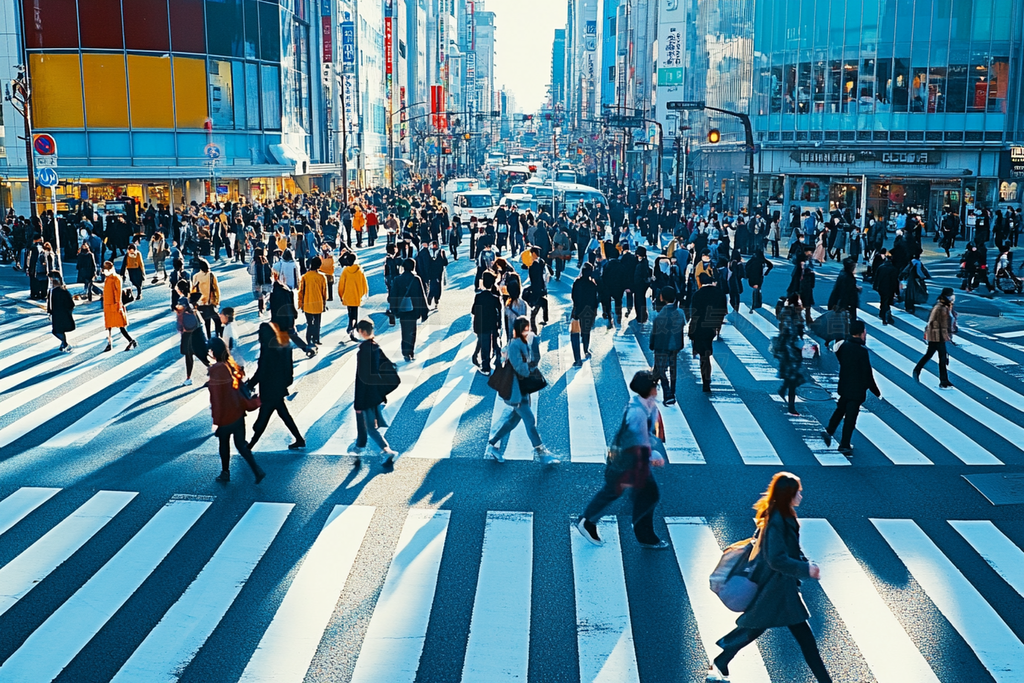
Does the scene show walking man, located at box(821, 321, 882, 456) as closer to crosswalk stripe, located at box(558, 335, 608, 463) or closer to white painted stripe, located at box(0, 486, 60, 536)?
crosswalk stripe, located at box(558, 335, 608, 463)

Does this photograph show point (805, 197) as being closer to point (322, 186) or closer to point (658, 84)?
point (322, 186)

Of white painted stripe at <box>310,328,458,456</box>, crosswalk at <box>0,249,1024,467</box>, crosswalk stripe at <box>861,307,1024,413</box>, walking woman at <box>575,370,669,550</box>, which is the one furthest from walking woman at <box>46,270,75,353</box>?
crosswalk stripe at <box>861,307,1024,413</box>

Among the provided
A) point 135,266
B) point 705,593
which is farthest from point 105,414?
point 135,266

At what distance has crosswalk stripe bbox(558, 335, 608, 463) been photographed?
11812 mm

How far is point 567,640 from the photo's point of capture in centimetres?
716

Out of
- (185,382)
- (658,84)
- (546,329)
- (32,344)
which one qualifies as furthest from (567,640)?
(658,84)

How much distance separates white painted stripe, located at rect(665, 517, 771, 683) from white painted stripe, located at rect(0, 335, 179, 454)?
7.97 m

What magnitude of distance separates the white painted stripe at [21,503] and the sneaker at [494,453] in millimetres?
4459

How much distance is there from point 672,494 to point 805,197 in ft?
153

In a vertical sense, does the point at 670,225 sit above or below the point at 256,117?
below

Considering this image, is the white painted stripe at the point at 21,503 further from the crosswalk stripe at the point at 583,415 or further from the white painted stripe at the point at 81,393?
the crosswalk stripe at the point at 583,415

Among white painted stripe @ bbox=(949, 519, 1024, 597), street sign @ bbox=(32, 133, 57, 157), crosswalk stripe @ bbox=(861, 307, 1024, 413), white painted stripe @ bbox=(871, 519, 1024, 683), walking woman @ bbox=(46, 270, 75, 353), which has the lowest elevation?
crosswalk stripe @ bbox=(861, 307, 1024, 413)

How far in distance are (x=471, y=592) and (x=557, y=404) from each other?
21.0 ft

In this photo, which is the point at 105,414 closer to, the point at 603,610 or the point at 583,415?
the point at 583,415
